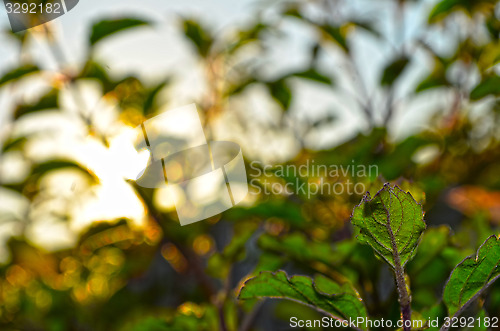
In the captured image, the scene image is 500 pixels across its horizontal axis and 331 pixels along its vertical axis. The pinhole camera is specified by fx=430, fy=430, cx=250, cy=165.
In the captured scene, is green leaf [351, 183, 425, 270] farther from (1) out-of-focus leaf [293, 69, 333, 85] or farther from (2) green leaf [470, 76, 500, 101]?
(1) out-of-focus leaf [293, 69, 333, 85]

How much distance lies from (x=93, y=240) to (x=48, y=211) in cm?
54

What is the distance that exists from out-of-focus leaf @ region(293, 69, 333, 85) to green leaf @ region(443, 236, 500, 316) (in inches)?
35.6

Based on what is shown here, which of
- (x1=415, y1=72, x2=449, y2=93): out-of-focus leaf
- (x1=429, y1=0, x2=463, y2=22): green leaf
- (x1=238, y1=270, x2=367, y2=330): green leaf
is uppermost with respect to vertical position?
(x1=429, y1=0, x2=463, y2=22): green leaf

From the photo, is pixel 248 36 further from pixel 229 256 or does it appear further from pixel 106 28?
pixel 229 256

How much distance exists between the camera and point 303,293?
626mm

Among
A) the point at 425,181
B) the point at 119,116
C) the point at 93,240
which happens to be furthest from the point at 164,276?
the point at 425,181

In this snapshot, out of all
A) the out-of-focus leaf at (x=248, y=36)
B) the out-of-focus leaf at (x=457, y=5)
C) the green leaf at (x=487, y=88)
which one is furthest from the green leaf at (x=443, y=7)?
the out-of-focus leaf at (x=248, y=36)

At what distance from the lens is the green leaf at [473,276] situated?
1.77ft

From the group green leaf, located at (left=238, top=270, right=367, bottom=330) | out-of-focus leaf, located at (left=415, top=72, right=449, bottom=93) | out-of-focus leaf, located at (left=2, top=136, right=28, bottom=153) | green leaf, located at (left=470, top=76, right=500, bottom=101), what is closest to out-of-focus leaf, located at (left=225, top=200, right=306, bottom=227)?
green leaf, located at (left=238, top=270, right=367, bottom=330)

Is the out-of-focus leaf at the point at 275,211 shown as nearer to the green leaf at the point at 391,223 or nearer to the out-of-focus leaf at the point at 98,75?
the green leaf at the point at 391,223

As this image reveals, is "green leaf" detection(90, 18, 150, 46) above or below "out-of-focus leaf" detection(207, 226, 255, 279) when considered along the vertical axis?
above

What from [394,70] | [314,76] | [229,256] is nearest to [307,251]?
[229,256]

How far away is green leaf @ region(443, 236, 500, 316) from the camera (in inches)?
21.3

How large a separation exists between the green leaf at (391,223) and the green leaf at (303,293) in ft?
0.34
